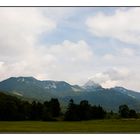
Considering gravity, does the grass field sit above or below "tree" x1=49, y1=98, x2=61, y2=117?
below

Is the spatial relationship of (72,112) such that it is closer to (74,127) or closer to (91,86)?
(74,127)

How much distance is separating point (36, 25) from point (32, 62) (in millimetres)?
562

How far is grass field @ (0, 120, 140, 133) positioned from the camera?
140 ft

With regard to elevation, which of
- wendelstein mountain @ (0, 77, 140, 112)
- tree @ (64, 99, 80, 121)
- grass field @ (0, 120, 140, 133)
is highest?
wendelstein mountain @ (0, 77, 140, 112)

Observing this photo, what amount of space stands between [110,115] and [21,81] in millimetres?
1437

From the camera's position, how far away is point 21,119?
141 ft

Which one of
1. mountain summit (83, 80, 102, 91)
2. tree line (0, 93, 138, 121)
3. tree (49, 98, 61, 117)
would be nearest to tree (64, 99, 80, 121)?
tree line (0, 93, 138, 121)

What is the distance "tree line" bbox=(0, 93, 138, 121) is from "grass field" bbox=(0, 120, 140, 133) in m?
0.08

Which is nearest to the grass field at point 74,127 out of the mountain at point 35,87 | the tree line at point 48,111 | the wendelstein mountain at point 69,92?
the tree line at point 48,111

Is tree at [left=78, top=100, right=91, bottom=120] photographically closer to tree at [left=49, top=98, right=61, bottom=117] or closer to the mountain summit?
the mountain summit

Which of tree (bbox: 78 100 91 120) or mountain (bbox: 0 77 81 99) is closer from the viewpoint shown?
mountain (bbox: 0 77 81 99)

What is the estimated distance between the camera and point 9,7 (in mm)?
42812

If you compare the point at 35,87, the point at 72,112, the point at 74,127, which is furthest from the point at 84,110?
the point at 35,87
